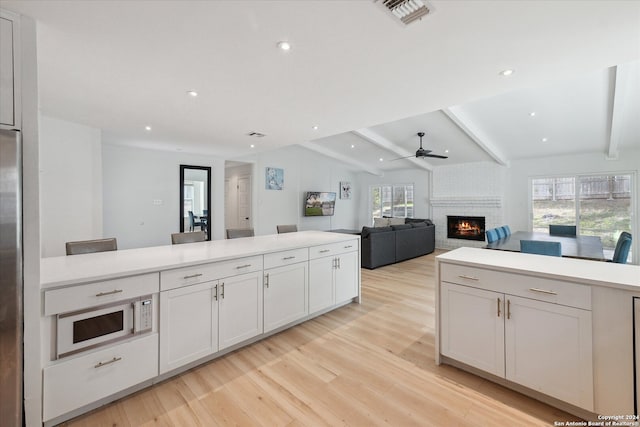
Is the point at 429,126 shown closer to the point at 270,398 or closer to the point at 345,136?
the point at 345,136

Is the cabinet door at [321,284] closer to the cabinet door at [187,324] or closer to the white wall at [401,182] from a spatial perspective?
the cabinet door at [187,324]

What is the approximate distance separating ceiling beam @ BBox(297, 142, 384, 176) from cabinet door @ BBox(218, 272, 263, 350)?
578 cm

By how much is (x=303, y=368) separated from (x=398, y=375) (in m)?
0.74

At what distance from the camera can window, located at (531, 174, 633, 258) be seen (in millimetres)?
5906

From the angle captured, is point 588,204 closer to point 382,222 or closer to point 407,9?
point 382,222

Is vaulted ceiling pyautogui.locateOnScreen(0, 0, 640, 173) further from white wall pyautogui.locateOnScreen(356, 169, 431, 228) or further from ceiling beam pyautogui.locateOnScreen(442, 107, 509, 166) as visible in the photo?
white wall pyautogui.locateOnScreen(356, 169, 431, 228)

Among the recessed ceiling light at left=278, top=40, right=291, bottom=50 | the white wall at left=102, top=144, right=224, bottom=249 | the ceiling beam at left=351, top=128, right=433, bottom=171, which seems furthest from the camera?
the ceiling beam at left=351, top=128, right=433, bottom=171

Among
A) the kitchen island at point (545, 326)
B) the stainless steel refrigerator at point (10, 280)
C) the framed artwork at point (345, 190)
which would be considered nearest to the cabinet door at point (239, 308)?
the stainless steel refrigerator at point (10, 280)

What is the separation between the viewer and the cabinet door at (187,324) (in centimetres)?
195

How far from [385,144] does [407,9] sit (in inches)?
218

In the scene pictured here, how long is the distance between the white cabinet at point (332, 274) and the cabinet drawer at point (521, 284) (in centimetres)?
136

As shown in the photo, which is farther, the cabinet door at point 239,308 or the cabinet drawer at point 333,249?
the cabinet drawer at point 333,249

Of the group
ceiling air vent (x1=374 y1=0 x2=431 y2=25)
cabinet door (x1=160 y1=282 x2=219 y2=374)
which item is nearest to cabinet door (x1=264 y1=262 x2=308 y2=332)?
cabinet door (x1=160 y1=282 x2=219 y2=374)

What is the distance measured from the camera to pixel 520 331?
1.81 meters
